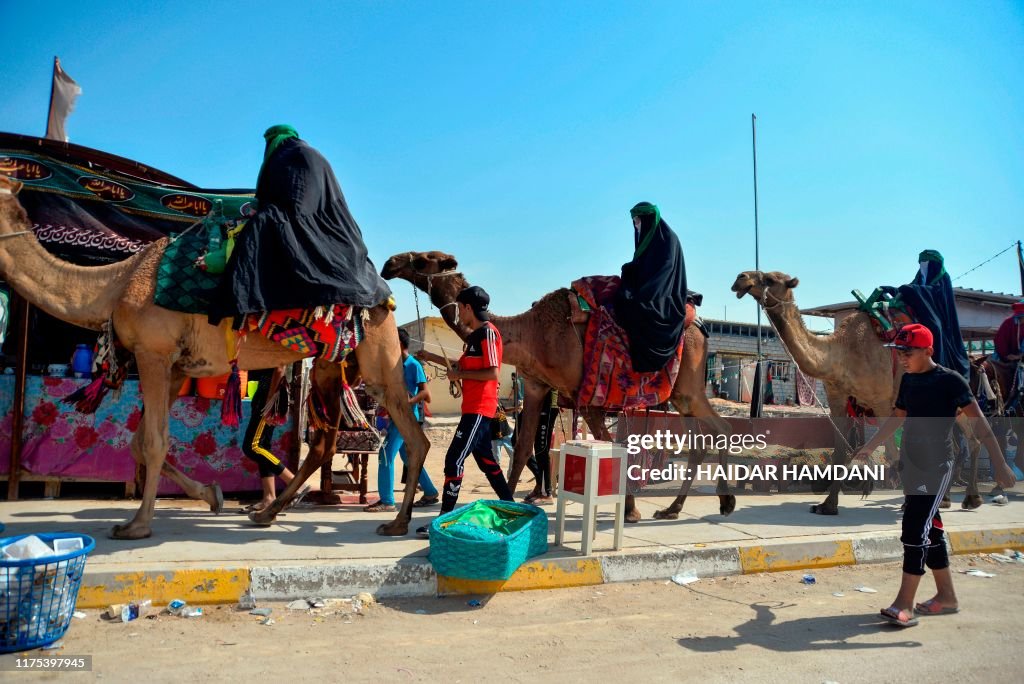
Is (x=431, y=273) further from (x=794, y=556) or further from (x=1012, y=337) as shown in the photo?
(x=1012, y=337)

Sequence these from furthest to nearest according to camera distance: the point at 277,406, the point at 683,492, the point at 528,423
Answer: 1. the point at 683,492
2. the point at 528,423
3. the point at 277,406

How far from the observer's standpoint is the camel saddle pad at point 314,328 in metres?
5.57

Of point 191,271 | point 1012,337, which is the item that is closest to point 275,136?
point 191,271

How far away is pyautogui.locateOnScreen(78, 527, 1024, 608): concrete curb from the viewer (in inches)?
177

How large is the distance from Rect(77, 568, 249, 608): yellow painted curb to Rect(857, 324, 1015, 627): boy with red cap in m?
4.32

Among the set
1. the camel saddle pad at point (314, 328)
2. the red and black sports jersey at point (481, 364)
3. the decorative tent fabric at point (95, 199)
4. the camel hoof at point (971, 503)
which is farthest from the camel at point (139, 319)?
the camel hoof at point (971, 503)

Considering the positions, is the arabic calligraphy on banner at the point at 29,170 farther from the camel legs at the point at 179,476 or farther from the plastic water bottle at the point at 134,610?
the plastic water bottle at the point at 134,610

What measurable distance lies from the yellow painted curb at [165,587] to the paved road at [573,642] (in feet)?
0.52

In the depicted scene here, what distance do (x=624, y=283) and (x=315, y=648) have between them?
15.0 ft

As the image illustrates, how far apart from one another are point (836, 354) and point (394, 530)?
568cm

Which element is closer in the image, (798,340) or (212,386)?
(212,386)

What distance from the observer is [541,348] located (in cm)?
732

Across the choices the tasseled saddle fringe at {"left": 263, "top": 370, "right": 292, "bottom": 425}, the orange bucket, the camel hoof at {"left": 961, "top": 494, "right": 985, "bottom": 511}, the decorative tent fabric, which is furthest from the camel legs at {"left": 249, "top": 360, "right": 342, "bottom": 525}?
the camel hoof at {"left": 961, "top": 494, "right": 985, "bottom": 511}

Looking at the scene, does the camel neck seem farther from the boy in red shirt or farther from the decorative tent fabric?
the decorative tent fabric
